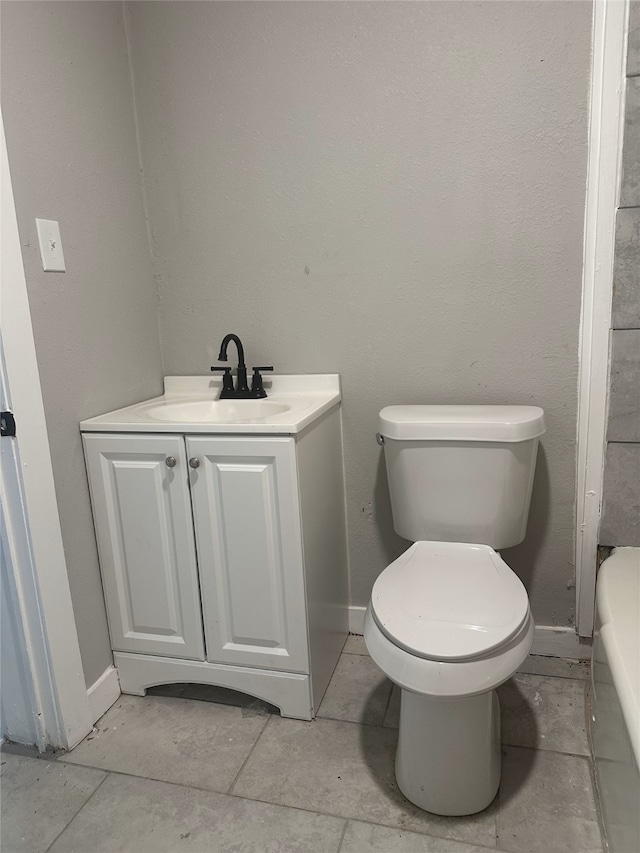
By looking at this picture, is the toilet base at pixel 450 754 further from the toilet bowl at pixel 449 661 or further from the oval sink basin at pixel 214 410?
the oval sink basin at pixel 214 410

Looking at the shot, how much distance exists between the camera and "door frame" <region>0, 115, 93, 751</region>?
1.30m

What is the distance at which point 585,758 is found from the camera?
54.7 inches

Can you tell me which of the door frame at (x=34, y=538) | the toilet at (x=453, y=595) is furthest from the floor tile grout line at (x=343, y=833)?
the door frame at (x=34, y=538)

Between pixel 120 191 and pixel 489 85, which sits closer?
pixel 489 85

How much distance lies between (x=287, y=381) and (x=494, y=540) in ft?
2.48

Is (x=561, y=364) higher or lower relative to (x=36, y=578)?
higher

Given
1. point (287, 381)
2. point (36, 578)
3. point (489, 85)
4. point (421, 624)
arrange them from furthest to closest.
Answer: point (287, 381), point (489, 85), point (36, 578), point (421, 624)

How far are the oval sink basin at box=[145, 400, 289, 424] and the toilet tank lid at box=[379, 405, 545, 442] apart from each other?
0.36 m

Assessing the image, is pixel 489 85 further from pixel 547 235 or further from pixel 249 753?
pixel 249 753

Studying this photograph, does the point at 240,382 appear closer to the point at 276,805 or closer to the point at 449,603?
the point at 449,603

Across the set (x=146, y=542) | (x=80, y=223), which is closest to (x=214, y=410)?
(x=146, y=542)

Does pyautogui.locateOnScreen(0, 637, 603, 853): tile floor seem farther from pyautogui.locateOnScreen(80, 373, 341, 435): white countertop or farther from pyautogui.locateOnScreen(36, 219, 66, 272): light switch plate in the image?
pyautogui.locateOnScreen(36, 219, 66, 272): light switch plate

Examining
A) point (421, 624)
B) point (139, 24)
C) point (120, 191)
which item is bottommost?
point (421, 624)

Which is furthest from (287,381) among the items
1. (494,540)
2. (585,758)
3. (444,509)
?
(585,758)
